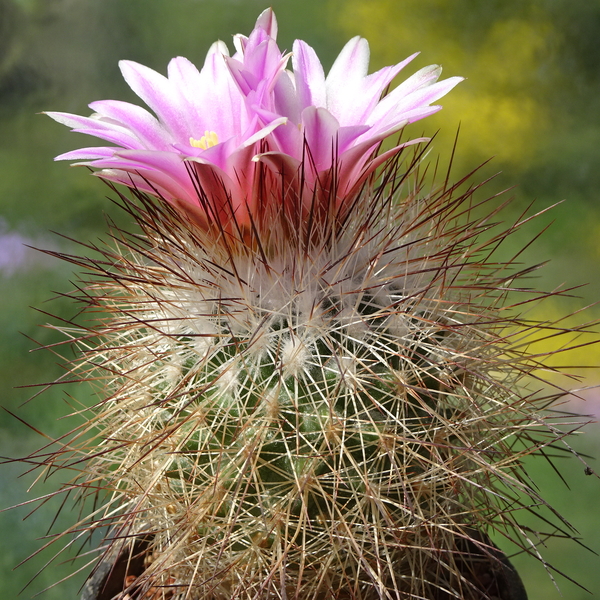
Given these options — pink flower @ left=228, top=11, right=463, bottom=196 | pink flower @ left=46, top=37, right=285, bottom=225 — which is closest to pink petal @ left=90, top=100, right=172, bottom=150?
pink flower @ left=46, top=37, right=285, bottom=225

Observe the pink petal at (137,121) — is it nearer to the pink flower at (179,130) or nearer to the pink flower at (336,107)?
the pink flower at (179,130)

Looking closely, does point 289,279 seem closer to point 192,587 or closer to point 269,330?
point 269,330

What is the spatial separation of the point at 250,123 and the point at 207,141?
0.06 m

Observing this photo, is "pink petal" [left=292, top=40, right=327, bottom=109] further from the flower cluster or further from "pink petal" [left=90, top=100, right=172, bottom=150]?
"pink petal" [left=90, top=100, right=172, bottom=150]

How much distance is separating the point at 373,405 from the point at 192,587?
24cm

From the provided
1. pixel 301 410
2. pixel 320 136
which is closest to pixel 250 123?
pixel 320 136

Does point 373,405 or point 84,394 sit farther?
point 84,394

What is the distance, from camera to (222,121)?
0.59 m

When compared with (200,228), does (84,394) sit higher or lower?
lower

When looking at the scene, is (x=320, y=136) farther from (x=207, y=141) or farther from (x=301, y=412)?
(x=301, y=412)

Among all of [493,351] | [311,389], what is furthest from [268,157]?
[493,351]

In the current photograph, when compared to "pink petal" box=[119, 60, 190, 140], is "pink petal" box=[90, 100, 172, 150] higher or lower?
lower

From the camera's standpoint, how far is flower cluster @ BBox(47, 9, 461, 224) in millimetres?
533

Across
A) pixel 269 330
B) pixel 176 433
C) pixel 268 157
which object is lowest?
pixel 176 433
